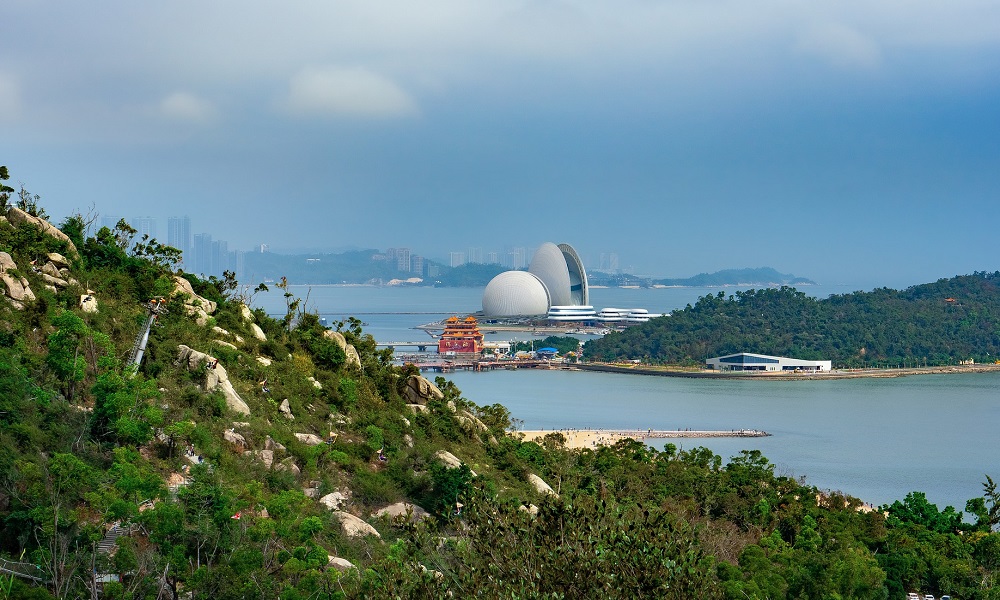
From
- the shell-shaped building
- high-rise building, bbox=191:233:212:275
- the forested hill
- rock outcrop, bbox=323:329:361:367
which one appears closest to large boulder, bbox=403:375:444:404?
rock outcrop, bbox=323:329:361:367

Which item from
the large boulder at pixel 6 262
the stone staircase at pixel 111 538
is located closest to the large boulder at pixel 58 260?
the large boulder at pixel 6 262

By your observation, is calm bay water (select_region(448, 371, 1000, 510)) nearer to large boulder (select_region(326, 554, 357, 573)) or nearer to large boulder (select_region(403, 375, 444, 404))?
large boulder (select_region(403, 375, 444, 404))

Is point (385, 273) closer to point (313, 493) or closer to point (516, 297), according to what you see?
point (516, 297)

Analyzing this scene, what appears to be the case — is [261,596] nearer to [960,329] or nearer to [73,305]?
[73,305]

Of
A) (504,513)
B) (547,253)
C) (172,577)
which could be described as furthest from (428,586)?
(547,253)

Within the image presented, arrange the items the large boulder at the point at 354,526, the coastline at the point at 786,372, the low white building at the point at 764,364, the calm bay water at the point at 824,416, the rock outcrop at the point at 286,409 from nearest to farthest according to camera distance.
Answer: the large boulder at the point at 354,526
the rock outcrop at the point at 286,409
the calm bay water at the point at 824,416
the coastline at the point at 786,372
the low white building at the point at 764,364

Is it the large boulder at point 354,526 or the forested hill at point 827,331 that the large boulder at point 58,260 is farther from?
the forested hill at point 827,331
